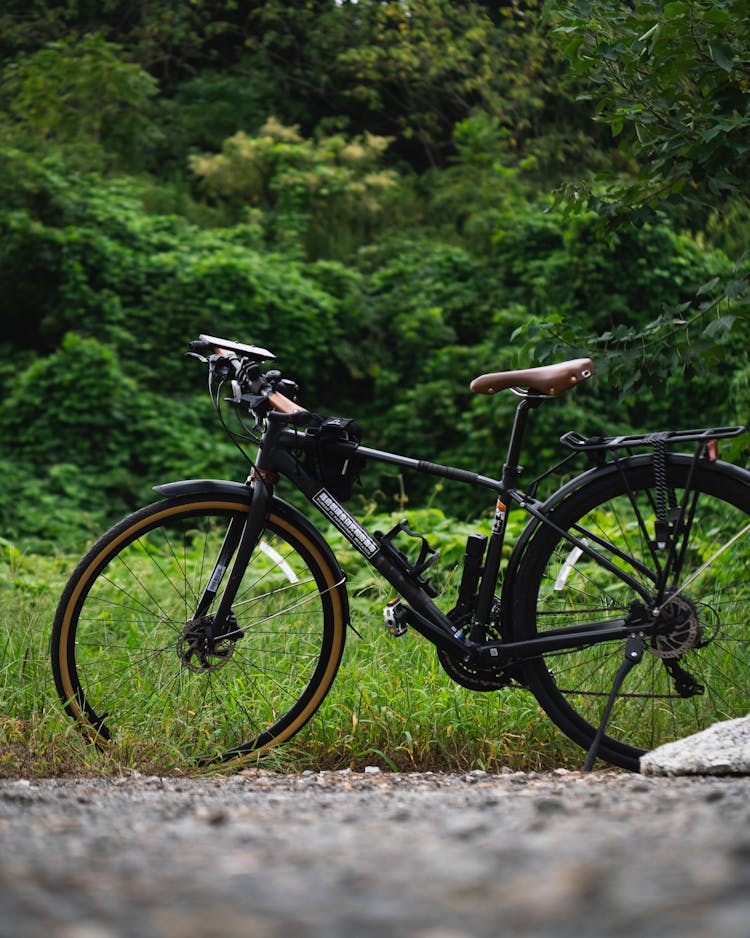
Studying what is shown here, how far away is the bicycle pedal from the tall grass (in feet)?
1.27

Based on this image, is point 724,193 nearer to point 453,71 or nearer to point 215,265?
point 215,265

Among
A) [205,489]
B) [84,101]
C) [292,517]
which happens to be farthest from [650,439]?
[84,101]

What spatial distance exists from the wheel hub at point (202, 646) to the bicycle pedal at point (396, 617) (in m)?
0.44

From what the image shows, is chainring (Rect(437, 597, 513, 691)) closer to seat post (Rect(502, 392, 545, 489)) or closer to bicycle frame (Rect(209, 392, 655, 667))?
bicycle frame (Rect(209, 392, 655, 667))

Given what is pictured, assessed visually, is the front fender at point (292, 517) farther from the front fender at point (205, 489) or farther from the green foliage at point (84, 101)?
the green foliage at point (84, 101)

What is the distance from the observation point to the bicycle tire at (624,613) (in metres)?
2.90

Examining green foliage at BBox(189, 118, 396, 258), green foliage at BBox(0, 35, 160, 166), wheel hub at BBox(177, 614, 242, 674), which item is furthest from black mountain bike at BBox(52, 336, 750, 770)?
green foliage at BBox(0, 35, 160, 166)

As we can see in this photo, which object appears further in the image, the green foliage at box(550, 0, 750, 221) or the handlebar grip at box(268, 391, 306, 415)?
the green foliage at box(550, 0, 750, 221)

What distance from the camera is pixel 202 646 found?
9.97ft

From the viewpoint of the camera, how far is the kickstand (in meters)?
2.85

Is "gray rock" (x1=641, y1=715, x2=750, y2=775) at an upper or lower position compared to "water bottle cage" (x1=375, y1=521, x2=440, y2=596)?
lower

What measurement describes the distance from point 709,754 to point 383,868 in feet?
4.83

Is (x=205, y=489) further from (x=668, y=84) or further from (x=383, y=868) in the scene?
(x=668, y=84)

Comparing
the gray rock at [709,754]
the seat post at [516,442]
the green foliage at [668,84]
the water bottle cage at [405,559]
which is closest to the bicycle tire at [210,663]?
the water bottle cage at [405,559]
